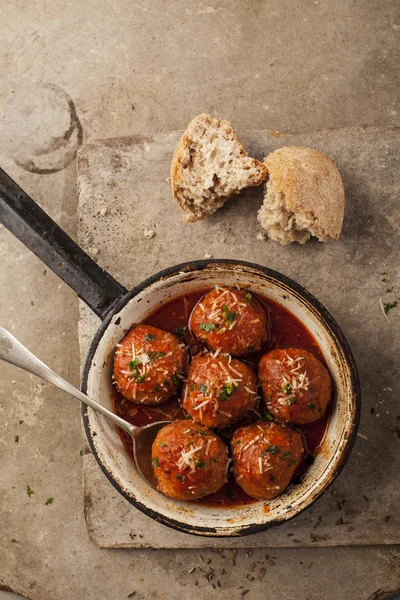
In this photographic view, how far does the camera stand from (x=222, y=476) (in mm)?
2396

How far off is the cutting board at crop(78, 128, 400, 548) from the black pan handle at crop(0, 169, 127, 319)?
0.51 m

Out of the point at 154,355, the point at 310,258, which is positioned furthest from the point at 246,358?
the point at 310,258

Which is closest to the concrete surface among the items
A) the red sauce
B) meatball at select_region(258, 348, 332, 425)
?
the red sauce

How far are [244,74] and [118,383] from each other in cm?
173

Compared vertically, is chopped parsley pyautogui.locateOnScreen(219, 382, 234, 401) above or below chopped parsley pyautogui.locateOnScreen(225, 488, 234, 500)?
above

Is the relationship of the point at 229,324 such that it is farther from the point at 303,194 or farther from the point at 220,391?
the point at 303,194

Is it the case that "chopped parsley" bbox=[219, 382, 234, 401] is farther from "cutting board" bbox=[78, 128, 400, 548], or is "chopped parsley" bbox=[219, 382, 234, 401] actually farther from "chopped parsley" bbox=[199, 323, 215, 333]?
"cutting board" bbox=[78, 128, 400, 548]

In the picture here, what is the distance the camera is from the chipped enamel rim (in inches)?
93.0

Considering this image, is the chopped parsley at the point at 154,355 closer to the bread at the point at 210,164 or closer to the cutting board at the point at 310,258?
the cutting board at the point at 310,258

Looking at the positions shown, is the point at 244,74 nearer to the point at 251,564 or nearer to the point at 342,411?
the point at 342,411

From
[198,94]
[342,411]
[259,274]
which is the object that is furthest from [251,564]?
[198,94]

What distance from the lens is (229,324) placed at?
7.95 ft

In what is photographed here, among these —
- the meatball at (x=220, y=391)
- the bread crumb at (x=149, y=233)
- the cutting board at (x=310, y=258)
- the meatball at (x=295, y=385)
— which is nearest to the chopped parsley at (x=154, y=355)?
the meatball at (x=220, y=391)

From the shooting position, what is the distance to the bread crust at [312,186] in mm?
2656
